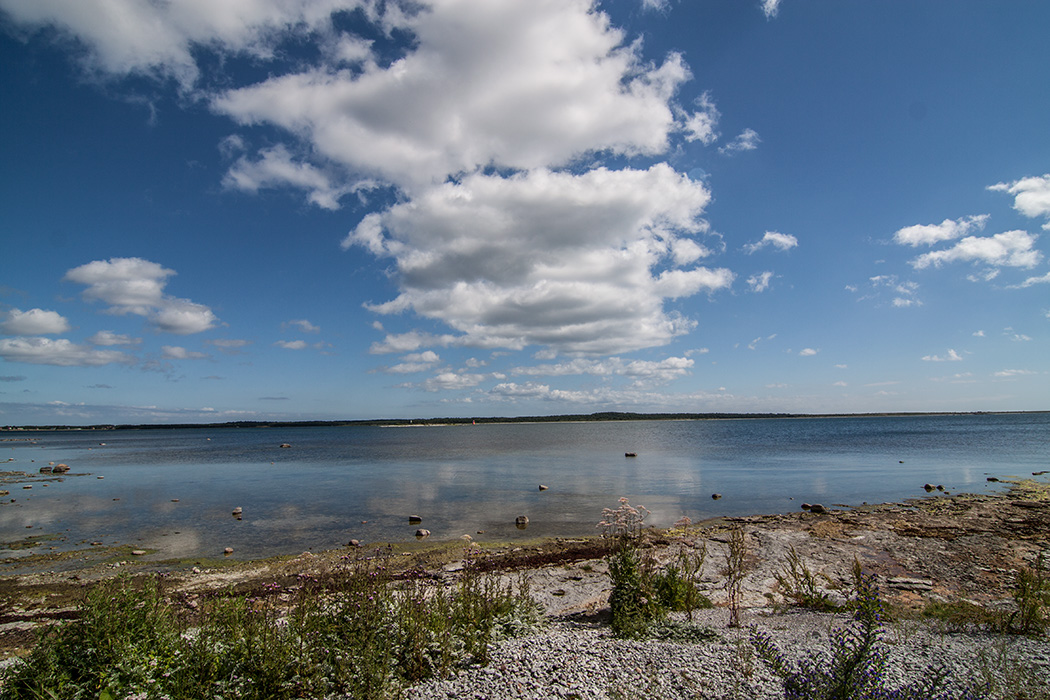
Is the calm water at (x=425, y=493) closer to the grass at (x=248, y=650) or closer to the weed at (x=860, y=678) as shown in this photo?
the grass at (x=248, y=650)

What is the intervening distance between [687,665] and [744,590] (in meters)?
5.79

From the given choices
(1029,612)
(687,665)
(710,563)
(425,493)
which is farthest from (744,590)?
(425,493)

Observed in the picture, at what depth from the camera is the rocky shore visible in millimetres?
6082

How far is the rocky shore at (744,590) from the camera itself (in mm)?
6082

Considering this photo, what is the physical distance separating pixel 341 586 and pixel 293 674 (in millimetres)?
1263

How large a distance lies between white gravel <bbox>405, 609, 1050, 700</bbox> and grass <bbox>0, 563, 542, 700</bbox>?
50 centimetres

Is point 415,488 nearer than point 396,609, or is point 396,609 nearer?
point 396,609

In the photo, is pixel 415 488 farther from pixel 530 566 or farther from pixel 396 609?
pixel 396 609

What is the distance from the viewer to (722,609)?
9.50 m

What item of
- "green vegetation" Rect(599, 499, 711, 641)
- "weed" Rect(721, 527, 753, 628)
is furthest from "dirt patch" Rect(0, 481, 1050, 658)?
"green vegetation" Rect(599, 499, 711, 641)

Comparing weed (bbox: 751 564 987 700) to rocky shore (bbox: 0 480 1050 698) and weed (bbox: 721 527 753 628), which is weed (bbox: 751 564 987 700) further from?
weed (bbox: 721 527 753 628)

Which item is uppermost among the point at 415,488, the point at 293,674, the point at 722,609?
the point at 293,674

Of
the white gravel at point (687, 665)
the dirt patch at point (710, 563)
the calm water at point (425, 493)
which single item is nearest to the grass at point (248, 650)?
the white gravel at point (687, 665)

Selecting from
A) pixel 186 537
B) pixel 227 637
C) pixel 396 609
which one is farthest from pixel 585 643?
pixel 186 537
